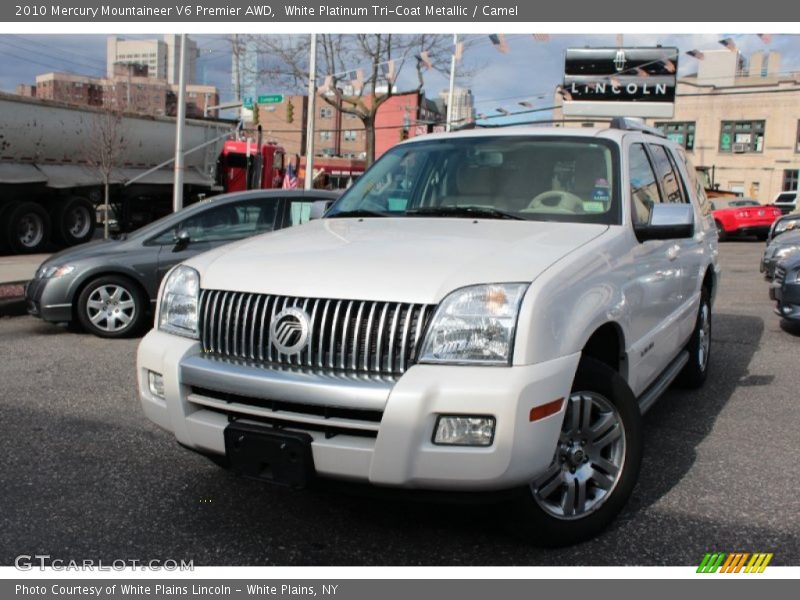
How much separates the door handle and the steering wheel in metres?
0.80

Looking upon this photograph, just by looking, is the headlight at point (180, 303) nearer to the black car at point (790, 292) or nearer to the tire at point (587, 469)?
the tire at point (587, 469)

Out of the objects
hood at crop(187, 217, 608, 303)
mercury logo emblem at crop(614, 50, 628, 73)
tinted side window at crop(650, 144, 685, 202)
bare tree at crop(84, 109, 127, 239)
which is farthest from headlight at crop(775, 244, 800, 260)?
mercury logo emblem at crop(614, 50, 628, 73)

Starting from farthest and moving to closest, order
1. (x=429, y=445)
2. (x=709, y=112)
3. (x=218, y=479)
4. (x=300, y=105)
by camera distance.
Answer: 1. (x=300, y=105)
2. (x=709, y=112)
3. (x=218, y=479)
4. (x=429, y=445)

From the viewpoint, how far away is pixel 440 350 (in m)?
2.85

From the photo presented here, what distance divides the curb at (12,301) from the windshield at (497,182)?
624cm

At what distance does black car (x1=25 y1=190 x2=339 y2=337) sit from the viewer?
25.5ft

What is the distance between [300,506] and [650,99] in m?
41.4

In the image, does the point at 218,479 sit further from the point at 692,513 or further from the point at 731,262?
the point at 731,262

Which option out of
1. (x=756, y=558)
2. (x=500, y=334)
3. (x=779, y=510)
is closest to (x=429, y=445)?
(x=500, y=334)

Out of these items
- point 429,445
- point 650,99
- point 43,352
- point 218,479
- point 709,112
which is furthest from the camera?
point 709,112

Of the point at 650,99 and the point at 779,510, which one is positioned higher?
the point at 650,99

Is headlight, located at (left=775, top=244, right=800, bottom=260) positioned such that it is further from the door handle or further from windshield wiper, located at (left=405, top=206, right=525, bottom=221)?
windshield wiper, located at (left=405, top=206, right=525, bottom=221)

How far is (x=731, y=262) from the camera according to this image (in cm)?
1767
